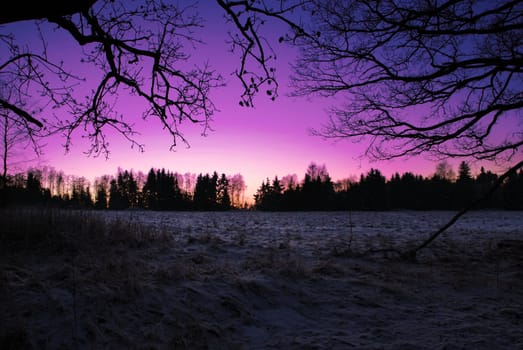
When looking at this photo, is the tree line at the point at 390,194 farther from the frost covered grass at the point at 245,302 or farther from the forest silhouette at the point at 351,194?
the frost covered grass at the point at 245,302

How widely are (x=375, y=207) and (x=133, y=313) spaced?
63540 millimetres

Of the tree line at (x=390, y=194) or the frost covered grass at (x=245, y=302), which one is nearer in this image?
the frost covered grass at (x=245, y=302)

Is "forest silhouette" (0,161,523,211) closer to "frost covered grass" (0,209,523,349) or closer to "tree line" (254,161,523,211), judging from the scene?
"tree line" (254,161,523,211)

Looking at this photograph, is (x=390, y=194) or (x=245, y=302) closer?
(x=245, y=302)

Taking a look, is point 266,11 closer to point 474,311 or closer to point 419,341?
point 419,341

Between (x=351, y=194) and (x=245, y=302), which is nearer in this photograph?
(x=245, y=302)

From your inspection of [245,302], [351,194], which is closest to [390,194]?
[351,194]

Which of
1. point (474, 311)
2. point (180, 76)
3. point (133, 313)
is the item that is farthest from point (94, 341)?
point (474, 311)

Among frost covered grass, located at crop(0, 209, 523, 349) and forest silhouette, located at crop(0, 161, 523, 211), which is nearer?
frost covered grass, located at crop(0, 209, 523, 349)

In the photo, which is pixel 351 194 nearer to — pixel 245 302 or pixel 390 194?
pixel 390 194

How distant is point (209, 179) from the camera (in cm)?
7200

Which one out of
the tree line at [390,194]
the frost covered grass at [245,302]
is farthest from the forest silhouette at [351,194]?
the frost covered grass at [245,302]

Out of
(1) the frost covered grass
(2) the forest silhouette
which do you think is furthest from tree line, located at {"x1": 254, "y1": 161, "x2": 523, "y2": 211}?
(1) the frost covered grass

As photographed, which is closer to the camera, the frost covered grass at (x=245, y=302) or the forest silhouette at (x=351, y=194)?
the frost covered grass at (x=245, y=302)
